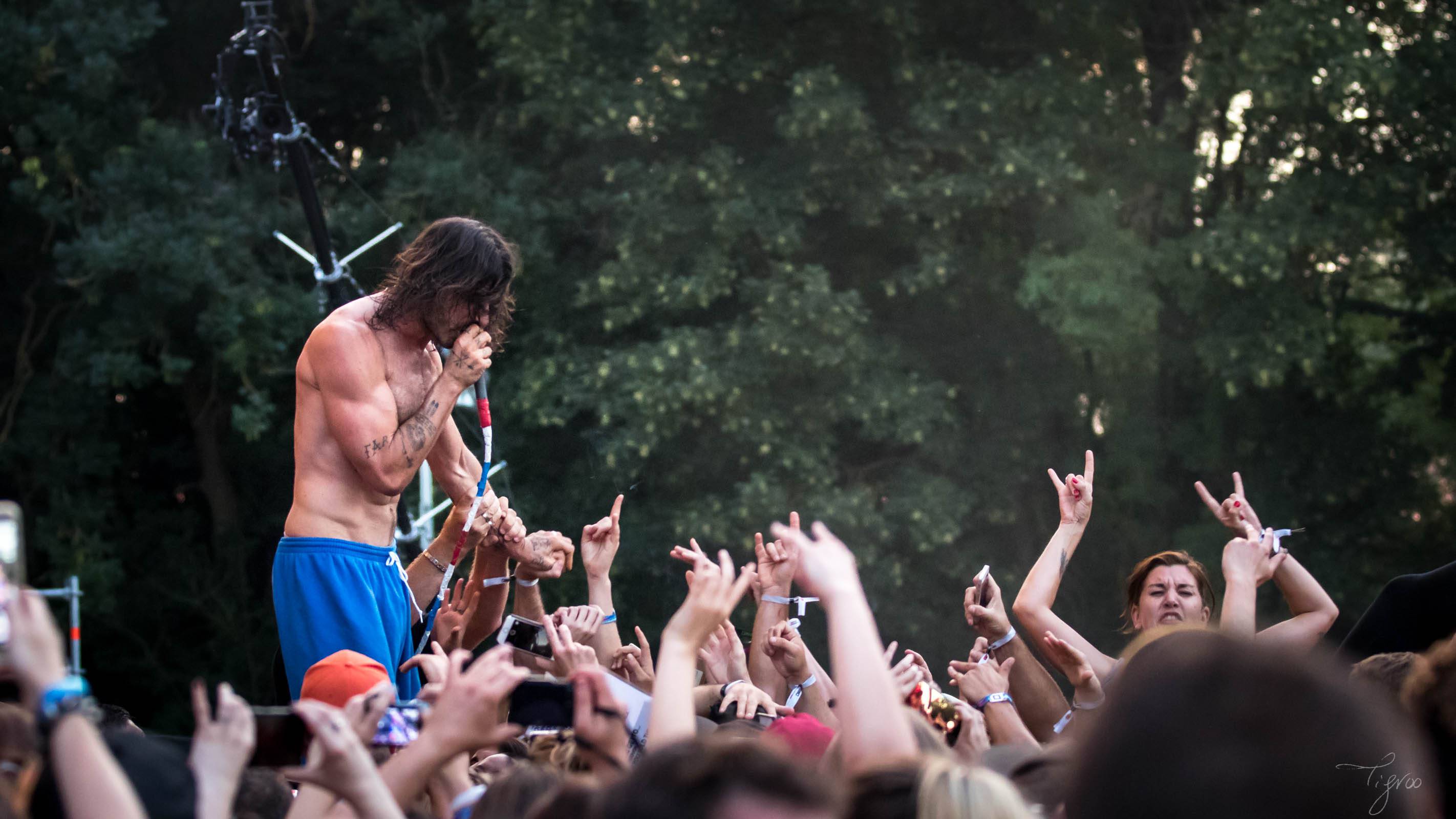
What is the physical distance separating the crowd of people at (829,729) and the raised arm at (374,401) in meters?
0.50

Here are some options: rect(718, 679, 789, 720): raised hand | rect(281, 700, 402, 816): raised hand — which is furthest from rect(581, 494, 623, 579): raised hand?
rect(281, 700, 402, 816): raised hand

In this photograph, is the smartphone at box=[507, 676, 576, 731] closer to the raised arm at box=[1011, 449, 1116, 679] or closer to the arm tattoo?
the arm tattoo

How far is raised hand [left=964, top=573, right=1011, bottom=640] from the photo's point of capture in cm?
329

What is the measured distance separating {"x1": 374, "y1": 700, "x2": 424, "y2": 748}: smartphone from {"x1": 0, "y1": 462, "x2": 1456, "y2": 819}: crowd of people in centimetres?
2

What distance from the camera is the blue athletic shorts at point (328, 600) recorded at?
319cm

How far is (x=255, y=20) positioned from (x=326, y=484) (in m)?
6.79

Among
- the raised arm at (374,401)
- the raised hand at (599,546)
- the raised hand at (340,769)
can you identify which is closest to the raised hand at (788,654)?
the raised hand at (599,546)

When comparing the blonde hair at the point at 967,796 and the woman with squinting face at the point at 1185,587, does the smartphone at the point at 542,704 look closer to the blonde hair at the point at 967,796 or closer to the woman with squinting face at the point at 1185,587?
the blonde hair at the point at 967,796

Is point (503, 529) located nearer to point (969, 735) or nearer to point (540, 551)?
point (540, 551)

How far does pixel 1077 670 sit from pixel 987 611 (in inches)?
19.2

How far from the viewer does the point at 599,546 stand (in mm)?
3520

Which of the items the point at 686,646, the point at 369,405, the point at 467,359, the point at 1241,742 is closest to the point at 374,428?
the point at 369,405

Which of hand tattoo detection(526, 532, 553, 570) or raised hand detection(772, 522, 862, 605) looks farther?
hand tattoo detection(526, 532, 553, 570)

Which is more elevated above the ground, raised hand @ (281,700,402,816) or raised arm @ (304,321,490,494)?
raised arm @ (304,321,490,494)
